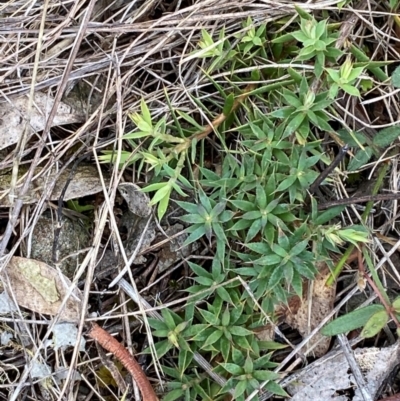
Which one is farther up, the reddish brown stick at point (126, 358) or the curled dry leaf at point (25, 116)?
the curled dry leaf at point (25, 116)

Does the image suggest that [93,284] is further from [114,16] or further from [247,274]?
[114,16]

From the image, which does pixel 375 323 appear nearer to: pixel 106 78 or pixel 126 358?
pixel 126 358

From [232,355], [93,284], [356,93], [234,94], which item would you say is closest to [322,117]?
[356,93]

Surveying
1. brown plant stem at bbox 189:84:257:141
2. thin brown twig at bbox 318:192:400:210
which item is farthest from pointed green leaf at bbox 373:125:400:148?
brown plant stem at bbox 189:84:257:141

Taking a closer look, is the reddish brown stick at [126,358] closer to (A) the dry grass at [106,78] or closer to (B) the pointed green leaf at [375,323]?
(A) the dry grass at [106,78]

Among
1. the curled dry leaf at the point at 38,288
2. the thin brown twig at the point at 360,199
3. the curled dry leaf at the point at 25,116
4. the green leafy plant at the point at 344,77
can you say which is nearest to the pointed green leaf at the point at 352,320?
the thin brown twig at the point at 360,199
